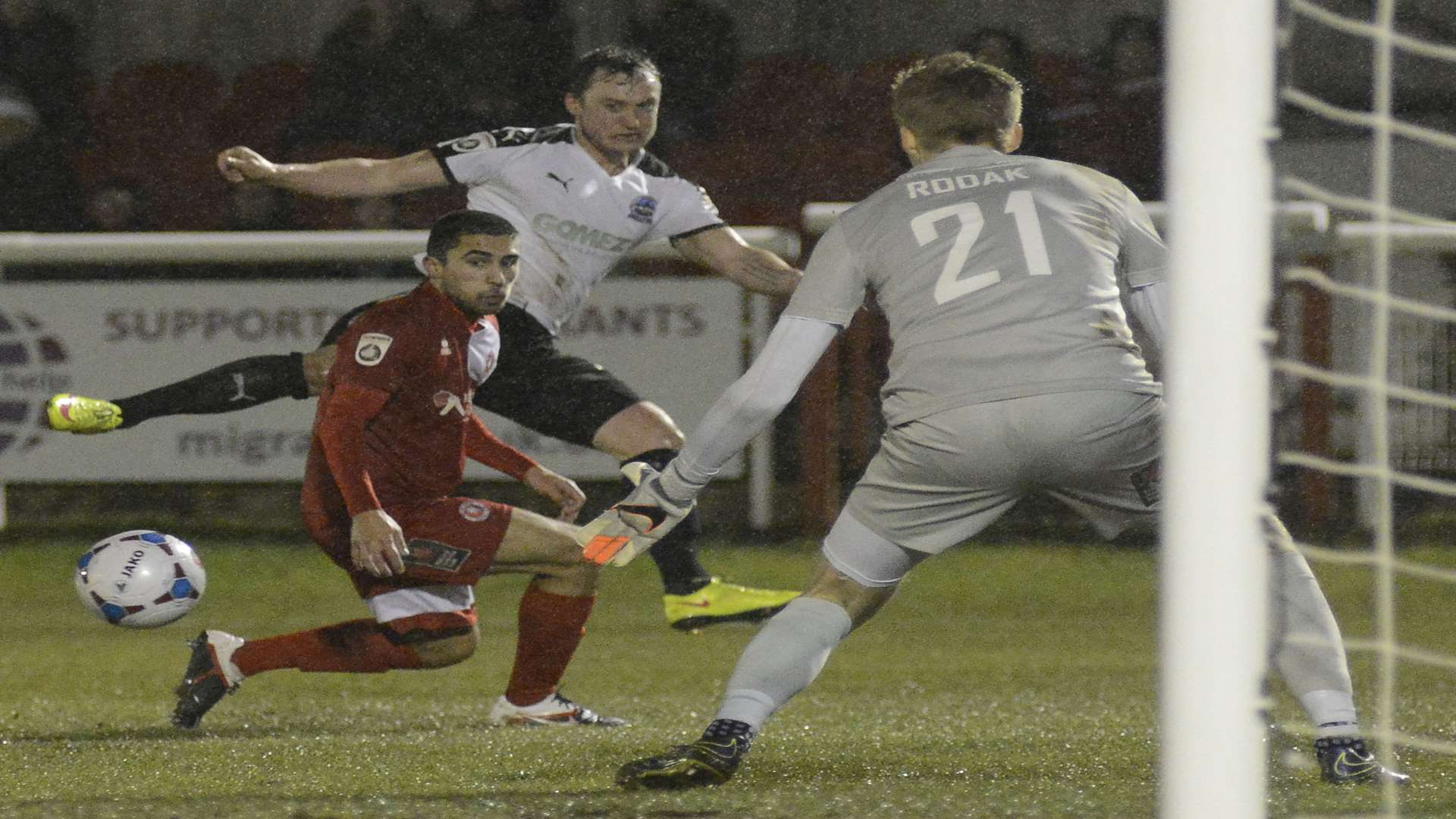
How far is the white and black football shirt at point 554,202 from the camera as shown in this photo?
532cm

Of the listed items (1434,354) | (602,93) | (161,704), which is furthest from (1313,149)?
(161,704)

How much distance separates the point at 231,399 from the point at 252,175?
912 millimetres

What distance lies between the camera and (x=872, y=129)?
9867 millimetres

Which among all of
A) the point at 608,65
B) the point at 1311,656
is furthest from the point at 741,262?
the point at 1311,656

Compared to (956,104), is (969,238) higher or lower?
lower

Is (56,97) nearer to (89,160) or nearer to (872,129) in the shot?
(89,160)

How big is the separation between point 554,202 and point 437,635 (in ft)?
4.63

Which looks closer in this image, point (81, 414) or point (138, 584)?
point (138, 584)

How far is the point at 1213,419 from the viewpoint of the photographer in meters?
2.08

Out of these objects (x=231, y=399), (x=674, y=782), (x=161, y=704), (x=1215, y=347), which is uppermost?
(x=1215, y=347)

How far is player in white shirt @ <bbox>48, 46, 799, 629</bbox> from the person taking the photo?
5.25 metres

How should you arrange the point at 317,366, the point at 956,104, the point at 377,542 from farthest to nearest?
the point at 317,366, the point at 377,542, the point at 956,104

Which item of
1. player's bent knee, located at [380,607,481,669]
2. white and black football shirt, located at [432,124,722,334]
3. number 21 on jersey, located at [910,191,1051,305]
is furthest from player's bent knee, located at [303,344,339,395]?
number 21 on jersey, located at [910,191,1051,305]

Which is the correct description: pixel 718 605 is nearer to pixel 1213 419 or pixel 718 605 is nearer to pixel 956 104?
pixel 956 104
